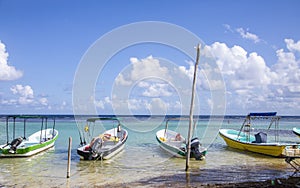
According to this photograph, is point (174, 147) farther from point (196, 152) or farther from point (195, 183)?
point (195, 183)

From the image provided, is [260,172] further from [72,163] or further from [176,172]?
[72,163]

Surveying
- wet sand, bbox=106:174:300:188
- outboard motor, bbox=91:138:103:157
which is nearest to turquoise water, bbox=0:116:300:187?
wet sand, bbox=106:174:300:188

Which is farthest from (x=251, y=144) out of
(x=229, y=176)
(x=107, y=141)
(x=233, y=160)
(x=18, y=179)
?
(x=18, y=179)

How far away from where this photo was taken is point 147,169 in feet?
42.5

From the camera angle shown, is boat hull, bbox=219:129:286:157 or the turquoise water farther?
boat hull, bbox=219:129:286:157

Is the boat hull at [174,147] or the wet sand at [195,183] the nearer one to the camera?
the wet sand at [195,183]

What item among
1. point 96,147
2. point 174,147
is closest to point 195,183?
point 174,147

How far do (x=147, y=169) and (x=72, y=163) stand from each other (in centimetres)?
378

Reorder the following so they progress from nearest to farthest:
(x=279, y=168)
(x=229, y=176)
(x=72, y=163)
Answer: (x=229, y=176) → (x=279, y=168) → (x=72, y=163)

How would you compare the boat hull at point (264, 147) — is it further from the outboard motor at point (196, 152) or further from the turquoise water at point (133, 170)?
the outboard motor at point (196, 152)

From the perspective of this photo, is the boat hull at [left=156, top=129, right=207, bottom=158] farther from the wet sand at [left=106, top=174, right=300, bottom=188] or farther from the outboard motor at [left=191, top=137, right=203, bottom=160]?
the wet sand at [left=106, top=174, right=300, bottom=188]

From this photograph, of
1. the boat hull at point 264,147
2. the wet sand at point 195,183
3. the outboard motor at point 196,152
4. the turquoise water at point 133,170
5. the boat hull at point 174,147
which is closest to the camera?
the wet sand at point 195,183

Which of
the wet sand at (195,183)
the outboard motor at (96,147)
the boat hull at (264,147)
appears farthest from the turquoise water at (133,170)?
the outboard motor at (96,147)

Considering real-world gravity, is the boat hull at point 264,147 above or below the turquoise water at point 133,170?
above
